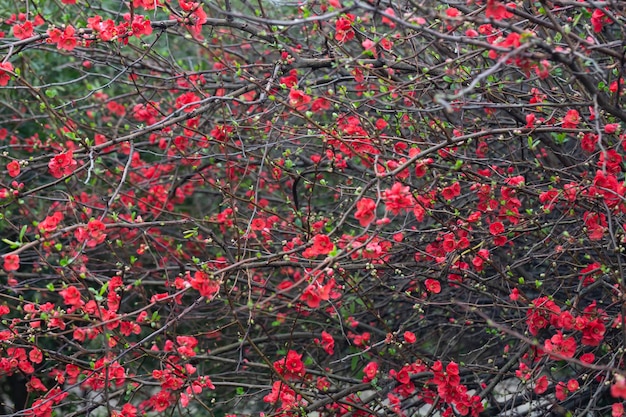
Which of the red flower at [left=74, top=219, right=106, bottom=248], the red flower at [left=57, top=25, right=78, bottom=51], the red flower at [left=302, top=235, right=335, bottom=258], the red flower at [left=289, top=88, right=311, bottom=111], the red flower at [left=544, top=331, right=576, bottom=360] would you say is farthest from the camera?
the red flower at [left=57, top=25, right=78, bottom=51]

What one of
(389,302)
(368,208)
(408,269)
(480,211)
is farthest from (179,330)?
(368,208)

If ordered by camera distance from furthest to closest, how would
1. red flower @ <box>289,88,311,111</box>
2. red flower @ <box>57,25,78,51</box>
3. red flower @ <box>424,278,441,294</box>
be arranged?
1. red flower @ <box>424,278,441,294</box>
2. red flower @ <box>57,25,78,51</box>
3. red flower @ <box>289,88,311,111</box>

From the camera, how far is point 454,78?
3.13 metres

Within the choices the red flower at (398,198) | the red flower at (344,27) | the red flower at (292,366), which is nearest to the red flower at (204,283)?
the red flower at (398,198)

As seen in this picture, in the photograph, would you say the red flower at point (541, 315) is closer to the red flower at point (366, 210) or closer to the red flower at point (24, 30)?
the red flower at point (366, 210)

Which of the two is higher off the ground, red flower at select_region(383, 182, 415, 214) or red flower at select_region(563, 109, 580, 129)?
red flower at select_region(563, 109, 580, 129)

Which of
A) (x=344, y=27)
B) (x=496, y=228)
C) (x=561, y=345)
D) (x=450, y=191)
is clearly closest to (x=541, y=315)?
(x=561, y=345)

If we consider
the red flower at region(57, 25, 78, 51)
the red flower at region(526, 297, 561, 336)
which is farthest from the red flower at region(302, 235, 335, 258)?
the red flower at region(57, 25, 78, 51)

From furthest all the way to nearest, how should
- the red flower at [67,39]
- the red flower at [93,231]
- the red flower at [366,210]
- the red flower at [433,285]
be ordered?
the red flower at [433,285] < the red flower at [67,39] < the red flower at [93,231] < the red flower at [366,210]

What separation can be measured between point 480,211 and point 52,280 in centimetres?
248

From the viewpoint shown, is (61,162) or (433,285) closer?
(61,162)

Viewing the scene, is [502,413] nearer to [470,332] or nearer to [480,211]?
[470,332]

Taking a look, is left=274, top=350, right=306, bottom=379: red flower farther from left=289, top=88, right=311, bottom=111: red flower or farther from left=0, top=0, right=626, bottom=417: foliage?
left=289, top=88, right=311, bottom=111: red flower

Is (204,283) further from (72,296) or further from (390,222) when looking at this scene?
(390,222)
